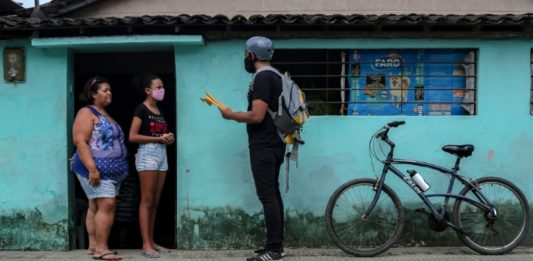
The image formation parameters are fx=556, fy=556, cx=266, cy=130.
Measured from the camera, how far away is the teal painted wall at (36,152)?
18.9 ft

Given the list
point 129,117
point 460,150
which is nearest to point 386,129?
point 460,150

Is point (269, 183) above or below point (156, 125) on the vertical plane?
below

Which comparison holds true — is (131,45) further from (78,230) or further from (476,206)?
(476,206)

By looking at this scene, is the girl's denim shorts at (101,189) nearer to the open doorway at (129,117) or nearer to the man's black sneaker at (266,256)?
the open doorway at (129,117)

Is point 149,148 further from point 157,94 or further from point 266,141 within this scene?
point 266,141

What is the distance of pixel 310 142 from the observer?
18.7ft

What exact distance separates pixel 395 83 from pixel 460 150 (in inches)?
39.9

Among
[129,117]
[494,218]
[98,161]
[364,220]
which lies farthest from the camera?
[129,117]

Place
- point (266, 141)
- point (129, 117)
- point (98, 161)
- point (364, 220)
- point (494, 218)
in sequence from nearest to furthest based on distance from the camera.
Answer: point (266, 141) → point (98, 161) → point (494, 218) → point (364, 220) → point (129, 117)

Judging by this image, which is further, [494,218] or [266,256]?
[494,218]

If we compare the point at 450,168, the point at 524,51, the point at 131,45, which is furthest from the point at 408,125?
the point at 131,45

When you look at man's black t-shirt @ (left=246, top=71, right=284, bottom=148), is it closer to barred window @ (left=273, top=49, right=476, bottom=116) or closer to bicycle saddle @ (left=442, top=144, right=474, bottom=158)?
barred window @ (left=273, top=49, right=476, bottom=116)

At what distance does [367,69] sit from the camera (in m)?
5.88

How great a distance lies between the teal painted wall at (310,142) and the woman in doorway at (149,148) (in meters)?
0.27
